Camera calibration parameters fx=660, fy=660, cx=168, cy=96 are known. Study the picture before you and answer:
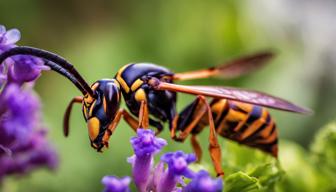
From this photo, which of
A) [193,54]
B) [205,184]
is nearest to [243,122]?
[205,184]

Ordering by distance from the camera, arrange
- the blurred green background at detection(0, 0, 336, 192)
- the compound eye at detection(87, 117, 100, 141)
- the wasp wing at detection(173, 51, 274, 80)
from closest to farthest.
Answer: the compound eye at detection(87, 117, 100, 141)
the wasp wing at detection(173, 51, 274, 80)
the blurred green background at detection(0, 0, 336, 192)

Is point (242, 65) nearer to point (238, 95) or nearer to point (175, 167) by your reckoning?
point (238, 95)

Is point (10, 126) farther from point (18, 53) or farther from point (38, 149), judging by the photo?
point (38, 149)

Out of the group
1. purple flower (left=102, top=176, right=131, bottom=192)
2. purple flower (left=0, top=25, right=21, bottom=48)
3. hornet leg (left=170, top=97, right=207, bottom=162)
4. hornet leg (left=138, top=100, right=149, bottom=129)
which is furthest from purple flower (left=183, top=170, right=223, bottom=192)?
hornet leg (left=170, top=97, right=207, bottom=162)

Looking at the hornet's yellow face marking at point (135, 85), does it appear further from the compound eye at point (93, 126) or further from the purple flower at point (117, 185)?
the purple flower at point (117, 185)

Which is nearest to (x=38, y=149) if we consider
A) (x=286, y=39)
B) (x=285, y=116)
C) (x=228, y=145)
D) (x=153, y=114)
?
(x=153, y=114)

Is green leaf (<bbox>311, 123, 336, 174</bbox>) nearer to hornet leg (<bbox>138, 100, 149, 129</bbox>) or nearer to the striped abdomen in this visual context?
the striped abdomen

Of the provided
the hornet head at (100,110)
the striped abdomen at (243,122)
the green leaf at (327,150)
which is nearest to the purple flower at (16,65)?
the hornet head at (100,110)

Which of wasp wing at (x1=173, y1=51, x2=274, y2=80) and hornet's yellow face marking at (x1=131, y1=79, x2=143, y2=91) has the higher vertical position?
wasp wing at (x1=173, y1=51, x2=274, y2=80)
